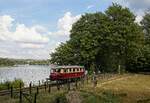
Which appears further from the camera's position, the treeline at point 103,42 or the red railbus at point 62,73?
the treeline at point 103,42

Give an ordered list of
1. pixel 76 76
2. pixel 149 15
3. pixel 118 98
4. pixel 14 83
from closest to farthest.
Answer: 1. pixel 118 98
2. pixel 14 83
3. pixel 76 76
4. pixel 149 15

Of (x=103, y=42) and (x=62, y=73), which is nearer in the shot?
(x=62, y=73)

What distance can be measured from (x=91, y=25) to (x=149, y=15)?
32897mm

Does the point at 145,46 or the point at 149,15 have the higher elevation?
the point at 149,15

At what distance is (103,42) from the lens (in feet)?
311

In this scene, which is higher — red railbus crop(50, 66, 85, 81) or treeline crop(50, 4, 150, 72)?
treeline crop(50, 4, 150, 72)

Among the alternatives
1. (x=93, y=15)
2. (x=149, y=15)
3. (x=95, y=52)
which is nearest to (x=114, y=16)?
(x=93, y=15)

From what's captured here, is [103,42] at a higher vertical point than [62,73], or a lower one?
higher

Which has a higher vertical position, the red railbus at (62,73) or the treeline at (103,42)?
the treeline at (103,42)

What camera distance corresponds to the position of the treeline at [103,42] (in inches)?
3708

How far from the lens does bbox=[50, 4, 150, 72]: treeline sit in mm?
94188

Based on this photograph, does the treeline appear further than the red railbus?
Yes

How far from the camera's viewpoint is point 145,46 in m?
108

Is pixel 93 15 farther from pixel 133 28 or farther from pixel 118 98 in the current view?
→ pixel 118 98
